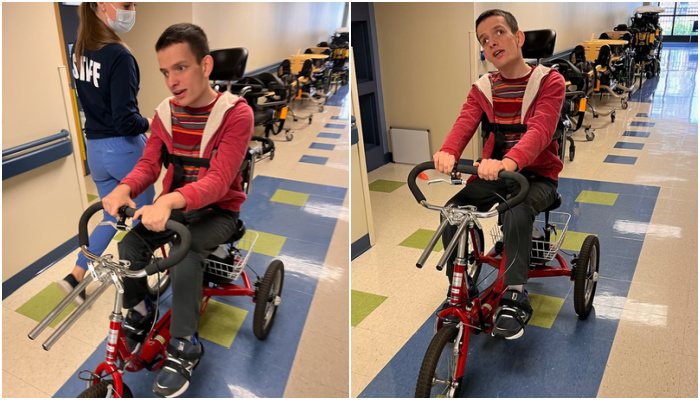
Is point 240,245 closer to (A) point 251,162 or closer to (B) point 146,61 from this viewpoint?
(A) point 251,162

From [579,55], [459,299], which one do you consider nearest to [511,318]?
[459,299]

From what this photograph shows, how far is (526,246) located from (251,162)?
117 centimetres

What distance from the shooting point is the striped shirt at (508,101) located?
2341 mm

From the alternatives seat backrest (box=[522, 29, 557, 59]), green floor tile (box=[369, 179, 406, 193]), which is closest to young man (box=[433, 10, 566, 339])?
green floor tile (box=[369, 179, 406, 193])

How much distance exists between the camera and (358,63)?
523 centimetres

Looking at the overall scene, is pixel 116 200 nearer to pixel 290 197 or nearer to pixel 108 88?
pixel 108 88

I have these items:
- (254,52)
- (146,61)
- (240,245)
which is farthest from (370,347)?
(254,52)

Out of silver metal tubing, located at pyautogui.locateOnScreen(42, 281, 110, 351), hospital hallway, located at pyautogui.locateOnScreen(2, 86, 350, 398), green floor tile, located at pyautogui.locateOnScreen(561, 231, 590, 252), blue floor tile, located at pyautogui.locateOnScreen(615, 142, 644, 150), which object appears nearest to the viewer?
silver metal tubing, located at pyautogui.locateOnScreen(42, 281, 110, 351)

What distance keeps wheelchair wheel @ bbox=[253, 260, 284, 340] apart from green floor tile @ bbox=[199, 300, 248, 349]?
148 millimetres

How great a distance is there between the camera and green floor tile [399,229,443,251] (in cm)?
356

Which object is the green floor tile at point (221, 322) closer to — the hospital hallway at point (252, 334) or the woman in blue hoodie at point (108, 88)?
the hospital hallway at point (252, 334)

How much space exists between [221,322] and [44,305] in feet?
3.07

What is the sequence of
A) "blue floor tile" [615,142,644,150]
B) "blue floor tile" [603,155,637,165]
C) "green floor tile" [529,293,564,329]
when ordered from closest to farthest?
1. "green floor tile" [529,293,564,329]
2. "blue floor tile" [603,155,637,165]
3. "blue floor tile" [615,142,644,150]

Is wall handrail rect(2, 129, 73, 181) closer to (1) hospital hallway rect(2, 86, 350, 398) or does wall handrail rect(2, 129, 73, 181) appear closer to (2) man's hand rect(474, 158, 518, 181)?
(1) hospital hallway rect(2, 86, 350, 398)
